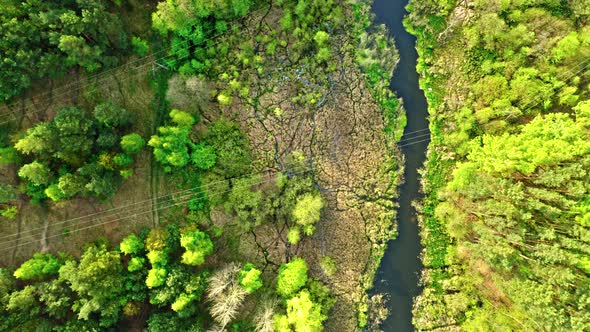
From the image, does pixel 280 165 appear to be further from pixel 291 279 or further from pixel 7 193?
pixel 7 193

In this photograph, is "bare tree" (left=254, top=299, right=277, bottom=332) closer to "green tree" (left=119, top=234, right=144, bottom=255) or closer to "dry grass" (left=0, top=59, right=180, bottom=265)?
"green tree" (left=119, top=234, right=144, bottom=255)

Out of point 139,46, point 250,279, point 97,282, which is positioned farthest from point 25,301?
point 139,46

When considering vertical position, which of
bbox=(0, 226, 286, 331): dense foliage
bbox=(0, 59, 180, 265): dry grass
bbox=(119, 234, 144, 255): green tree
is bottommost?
bbox=(0, 226, 286, 331): dense foliage

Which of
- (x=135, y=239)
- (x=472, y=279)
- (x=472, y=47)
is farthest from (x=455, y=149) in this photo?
(x=135, y=239)

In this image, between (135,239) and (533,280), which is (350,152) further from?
(135,239)

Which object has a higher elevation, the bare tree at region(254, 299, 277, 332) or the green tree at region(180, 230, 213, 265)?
the green tree at region(180, 230, 213, 265)

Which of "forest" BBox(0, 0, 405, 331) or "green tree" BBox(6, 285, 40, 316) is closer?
"green tree" BBox(6, 285, 40, 316)

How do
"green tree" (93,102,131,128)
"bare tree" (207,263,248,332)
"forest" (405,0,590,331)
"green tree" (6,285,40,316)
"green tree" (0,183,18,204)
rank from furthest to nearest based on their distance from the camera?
"bare tree" (207,263,248,332)
"green tree" (93,102,131,128)
"green tree" (0,183,18,204)
"forest" (405,0,590,331)
"green tree" (6,285,40,316)

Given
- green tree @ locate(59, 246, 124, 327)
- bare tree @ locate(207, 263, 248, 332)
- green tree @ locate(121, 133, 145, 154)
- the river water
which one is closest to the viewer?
green tree @ locate(59, 246, 124, 327)

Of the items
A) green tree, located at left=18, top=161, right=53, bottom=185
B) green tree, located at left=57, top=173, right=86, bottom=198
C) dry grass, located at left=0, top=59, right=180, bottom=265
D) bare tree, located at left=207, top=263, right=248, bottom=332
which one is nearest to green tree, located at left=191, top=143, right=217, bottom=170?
dry grass, located at left=0, top=59, right=180, bottom=265
